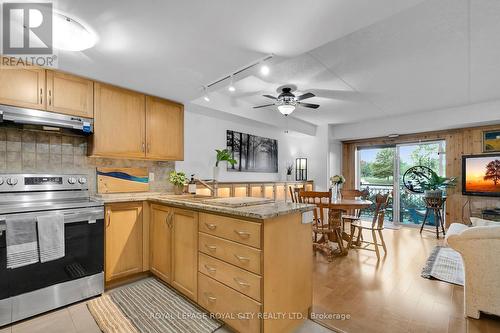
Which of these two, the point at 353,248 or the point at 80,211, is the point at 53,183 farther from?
the point at 353,248

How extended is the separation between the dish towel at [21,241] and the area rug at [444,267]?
398 cm

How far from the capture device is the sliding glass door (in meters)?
5.16

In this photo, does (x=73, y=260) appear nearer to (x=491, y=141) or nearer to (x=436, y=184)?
(x=436, y=184)

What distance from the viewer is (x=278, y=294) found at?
1.59 meters

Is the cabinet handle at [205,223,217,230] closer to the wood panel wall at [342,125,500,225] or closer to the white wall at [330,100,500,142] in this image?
the white wall at [330,100,500,142]

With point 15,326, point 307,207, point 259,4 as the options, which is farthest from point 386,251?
point 15,326

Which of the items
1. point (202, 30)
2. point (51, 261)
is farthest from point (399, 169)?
point (51, 261)

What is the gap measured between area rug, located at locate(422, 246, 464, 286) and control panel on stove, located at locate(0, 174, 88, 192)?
414cm

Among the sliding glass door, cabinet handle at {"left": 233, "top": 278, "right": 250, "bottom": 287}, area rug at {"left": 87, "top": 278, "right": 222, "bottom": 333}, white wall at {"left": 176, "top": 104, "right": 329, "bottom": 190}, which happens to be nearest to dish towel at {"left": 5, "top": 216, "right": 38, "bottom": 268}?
area rug at {"left": 87, "top": 278, "right": 222, "bottom": 333}

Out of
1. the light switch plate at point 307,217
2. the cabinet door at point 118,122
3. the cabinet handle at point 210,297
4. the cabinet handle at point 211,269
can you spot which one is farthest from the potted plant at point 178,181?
the light switch plate at point 307,217

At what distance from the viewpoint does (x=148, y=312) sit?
6.60 feet

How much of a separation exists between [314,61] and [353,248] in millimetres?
2900

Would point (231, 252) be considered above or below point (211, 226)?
below

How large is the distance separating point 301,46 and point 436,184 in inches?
183
